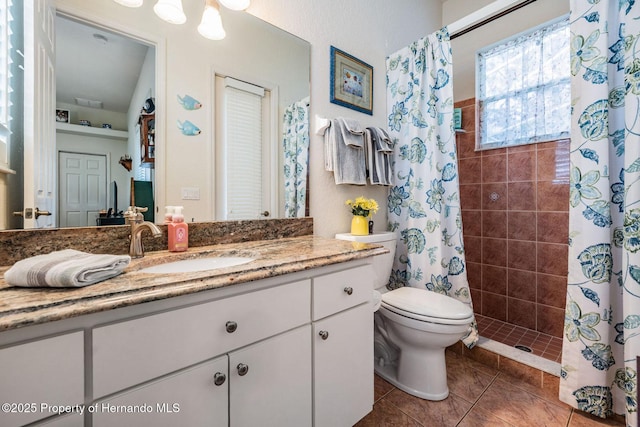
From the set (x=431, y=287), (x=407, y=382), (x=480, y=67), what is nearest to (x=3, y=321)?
(x=407, y=382)

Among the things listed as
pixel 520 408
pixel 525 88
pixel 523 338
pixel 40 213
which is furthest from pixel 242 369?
pixel 525 88

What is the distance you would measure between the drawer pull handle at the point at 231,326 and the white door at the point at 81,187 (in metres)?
0.67

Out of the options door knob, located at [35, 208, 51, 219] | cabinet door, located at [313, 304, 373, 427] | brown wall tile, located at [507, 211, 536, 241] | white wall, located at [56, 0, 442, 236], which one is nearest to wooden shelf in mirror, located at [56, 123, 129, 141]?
white wall, located at [56, 0, 442, 236]

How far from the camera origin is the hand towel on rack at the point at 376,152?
182 cm

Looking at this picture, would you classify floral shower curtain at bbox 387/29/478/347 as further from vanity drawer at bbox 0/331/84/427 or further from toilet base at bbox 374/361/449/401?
vanity drawer at bbox 0/331/84/427

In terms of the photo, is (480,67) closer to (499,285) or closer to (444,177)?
(444,177)

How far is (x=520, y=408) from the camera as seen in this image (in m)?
1.37

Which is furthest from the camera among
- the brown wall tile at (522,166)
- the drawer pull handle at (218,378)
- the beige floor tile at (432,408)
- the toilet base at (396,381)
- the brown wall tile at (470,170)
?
the brown wall tile at (470,170)

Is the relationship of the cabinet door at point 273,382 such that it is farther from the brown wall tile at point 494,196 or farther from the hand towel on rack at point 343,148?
the brown wall tile at point 494,196

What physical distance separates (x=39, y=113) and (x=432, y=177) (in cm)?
186

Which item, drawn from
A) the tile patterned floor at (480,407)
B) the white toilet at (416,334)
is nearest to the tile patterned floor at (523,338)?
the tile patterned floor at (480,407)

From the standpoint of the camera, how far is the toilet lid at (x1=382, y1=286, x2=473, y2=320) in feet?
4.42

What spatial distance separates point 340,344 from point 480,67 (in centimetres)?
253

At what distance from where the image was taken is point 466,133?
7.92 ft
